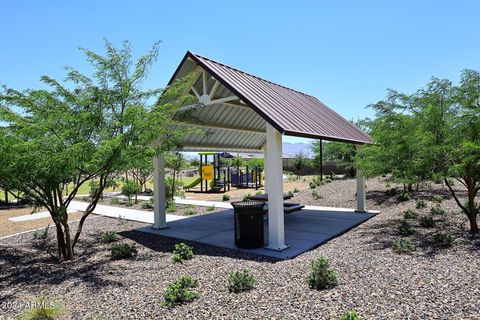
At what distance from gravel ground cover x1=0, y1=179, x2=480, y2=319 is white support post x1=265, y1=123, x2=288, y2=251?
2.56 ft

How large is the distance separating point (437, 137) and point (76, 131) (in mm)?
7921

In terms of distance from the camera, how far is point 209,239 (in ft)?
29.7

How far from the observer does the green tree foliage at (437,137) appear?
756cm

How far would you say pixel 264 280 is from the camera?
548 cm

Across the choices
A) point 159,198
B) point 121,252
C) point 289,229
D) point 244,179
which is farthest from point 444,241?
point 244,179

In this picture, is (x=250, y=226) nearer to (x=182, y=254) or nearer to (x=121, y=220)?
(x=182, y=254)

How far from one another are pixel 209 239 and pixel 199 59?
466 centimetres

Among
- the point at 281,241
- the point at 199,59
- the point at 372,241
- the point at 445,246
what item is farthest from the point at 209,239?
the point at 445,246

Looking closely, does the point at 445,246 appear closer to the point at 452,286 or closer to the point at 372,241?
the point at 372,241

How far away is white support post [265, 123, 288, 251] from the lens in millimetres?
7566

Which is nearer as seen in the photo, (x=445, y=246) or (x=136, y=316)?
(x=136, y=316)

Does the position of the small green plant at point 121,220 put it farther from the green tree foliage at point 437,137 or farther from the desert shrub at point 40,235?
the green tree foliage at point 437,137

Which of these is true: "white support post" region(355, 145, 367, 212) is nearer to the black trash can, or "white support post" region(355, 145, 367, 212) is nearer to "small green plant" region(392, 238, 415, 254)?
"small green plant" region(392, 238, 415, 254)

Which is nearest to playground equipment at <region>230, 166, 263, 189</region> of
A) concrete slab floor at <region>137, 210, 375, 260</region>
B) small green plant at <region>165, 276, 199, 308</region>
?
concrete slab floor at <region>137, 210, 375, 260</region>
